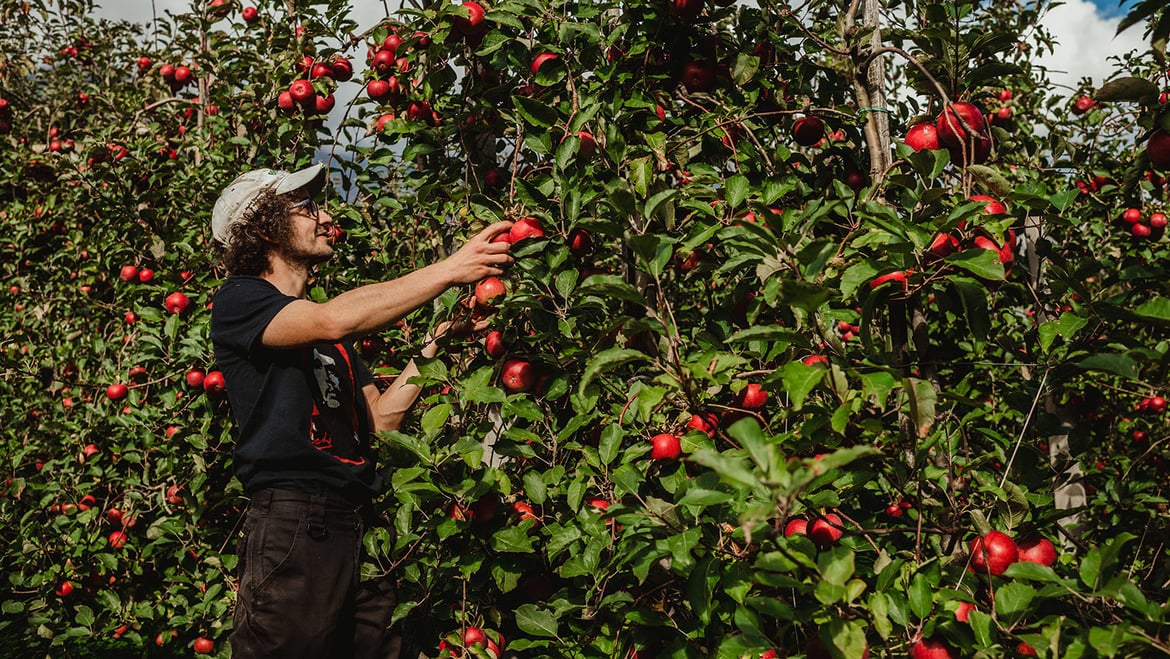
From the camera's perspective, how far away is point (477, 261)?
1709 mm

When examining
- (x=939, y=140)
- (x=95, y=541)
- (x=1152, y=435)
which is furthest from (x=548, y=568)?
(x=1152, y=435)

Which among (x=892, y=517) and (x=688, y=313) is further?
(x=688, y=313)

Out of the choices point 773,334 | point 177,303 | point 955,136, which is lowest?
point 773,334

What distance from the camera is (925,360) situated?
1.69 meters

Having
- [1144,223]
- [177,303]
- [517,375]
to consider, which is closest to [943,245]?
[517,375]

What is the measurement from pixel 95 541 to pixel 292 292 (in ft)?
7.48

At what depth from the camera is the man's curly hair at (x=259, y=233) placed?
7.41 ft

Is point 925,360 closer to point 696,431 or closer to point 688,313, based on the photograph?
point 696,431

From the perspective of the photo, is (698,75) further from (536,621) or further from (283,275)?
(536,621)

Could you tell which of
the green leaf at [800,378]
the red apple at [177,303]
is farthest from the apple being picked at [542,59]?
the red apple at [177,303]

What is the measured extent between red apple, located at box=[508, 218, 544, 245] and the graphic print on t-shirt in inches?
30.6

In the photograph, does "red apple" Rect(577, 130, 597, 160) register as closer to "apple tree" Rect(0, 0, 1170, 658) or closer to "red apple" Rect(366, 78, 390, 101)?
"apple tree" Rect(0, 0, 1170, 658)

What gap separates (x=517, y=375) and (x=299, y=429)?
653 millimetres

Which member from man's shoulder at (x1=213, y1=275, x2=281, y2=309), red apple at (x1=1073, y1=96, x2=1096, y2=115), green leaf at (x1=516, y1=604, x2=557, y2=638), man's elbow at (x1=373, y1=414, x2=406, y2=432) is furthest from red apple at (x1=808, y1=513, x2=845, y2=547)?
red apple at (x1=1073, y1=96, x2=1096, y2=115)
